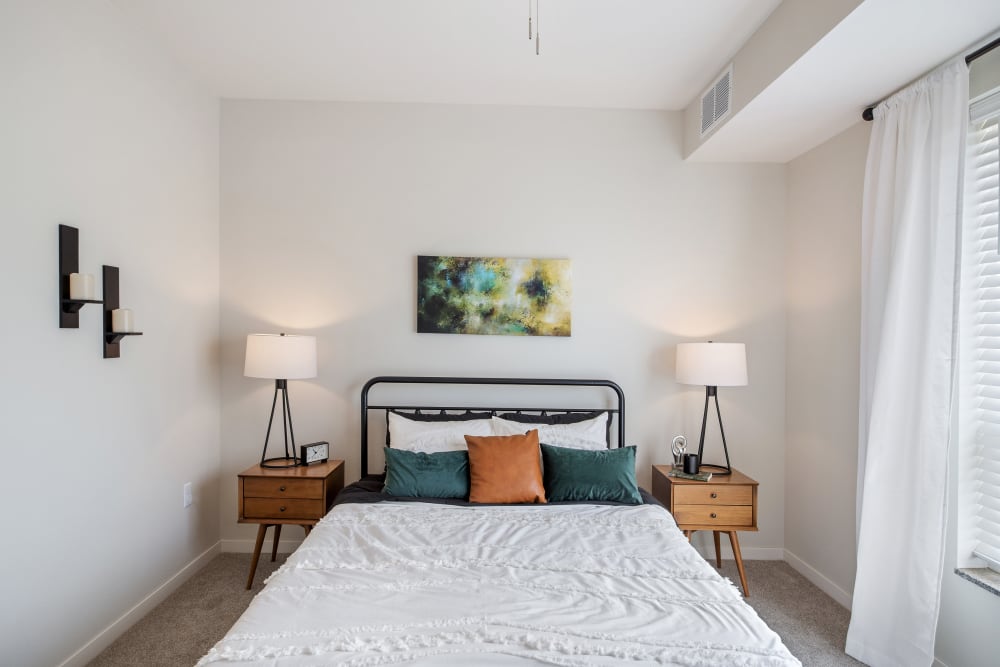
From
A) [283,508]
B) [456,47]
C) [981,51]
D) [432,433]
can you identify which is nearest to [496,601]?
[432,433]

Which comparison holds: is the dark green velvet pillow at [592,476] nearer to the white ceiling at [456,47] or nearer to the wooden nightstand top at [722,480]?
the wooden nightstand top at [722,480]

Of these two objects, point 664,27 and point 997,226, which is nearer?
point 997,226

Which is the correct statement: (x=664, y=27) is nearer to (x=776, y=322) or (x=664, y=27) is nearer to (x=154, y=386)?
(x=776, y=322)

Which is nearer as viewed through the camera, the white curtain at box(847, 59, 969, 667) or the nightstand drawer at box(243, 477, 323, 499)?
the white curtain at box(847, 59, 969, 667)

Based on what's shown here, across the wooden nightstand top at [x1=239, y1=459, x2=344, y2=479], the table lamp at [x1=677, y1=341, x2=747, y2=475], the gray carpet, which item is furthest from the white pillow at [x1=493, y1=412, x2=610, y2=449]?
the gray carpet

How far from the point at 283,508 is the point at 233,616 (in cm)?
55

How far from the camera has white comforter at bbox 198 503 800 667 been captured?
1.43m

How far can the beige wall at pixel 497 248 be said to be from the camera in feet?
11.3

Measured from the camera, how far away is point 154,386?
2.80 metres

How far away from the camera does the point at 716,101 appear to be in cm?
298

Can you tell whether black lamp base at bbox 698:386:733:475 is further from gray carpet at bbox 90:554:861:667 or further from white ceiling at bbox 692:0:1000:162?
white ceiling at bbox 692:0:1000:162

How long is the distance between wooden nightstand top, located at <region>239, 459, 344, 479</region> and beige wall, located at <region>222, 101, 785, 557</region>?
0.30 metres

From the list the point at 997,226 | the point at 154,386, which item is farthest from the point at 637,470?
the point at 154,386

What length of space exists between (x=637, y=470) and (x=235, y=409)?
2.67 metres
